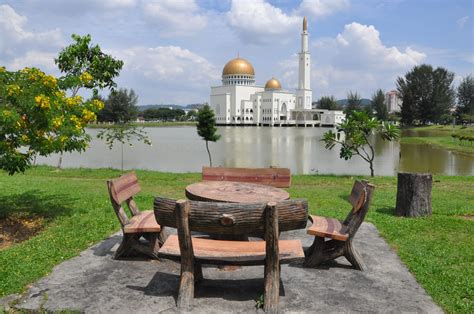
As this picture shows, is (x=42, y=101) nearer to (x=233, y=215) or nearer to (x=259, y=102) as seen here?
(x=233, y=215)

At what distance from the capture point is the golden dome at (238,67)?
300ft

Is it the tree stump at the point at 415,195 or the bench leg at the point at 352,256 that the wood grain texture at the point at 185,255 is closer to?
the bench leg at the point at 352,256

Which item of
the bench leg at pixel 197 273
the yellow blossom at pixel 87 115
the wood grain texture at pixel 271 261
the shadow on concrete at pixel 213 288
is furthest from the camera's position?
the yellow blossom at pixel 87 115

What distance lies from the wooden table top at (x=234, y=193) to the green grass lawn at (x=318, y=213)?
52.6 inches

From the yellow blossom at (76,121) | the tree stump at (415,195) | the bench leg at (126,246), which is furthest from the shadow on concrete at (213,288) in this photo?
the tree stump at (415,195)

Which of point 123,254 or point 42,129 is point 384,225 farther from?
point 42,129

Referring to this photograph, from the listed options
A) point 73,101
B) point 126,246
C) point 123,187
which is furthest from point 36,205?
point 126,246

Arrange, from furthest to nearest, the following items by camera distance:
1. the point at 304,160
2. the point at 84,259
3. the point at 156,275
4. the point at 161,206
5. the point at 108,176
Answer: the point at 304,160 < the point at 108,176 < the point at 84,259 < the point at 156,275 < the point at 161,206

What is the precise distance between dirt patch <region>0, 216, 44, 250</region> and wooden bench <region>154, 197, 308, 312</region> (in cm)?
268

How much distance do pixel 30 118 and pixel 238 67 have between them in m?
88.5

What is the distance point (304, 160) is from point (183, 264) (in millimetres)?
17223

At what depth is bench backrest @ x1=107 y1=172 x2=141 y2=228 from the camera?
4.15 meters

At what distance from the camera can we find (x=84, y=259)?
424 cm

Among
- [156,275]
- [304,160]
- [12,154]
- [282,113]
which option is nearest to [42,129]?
[12,154]
